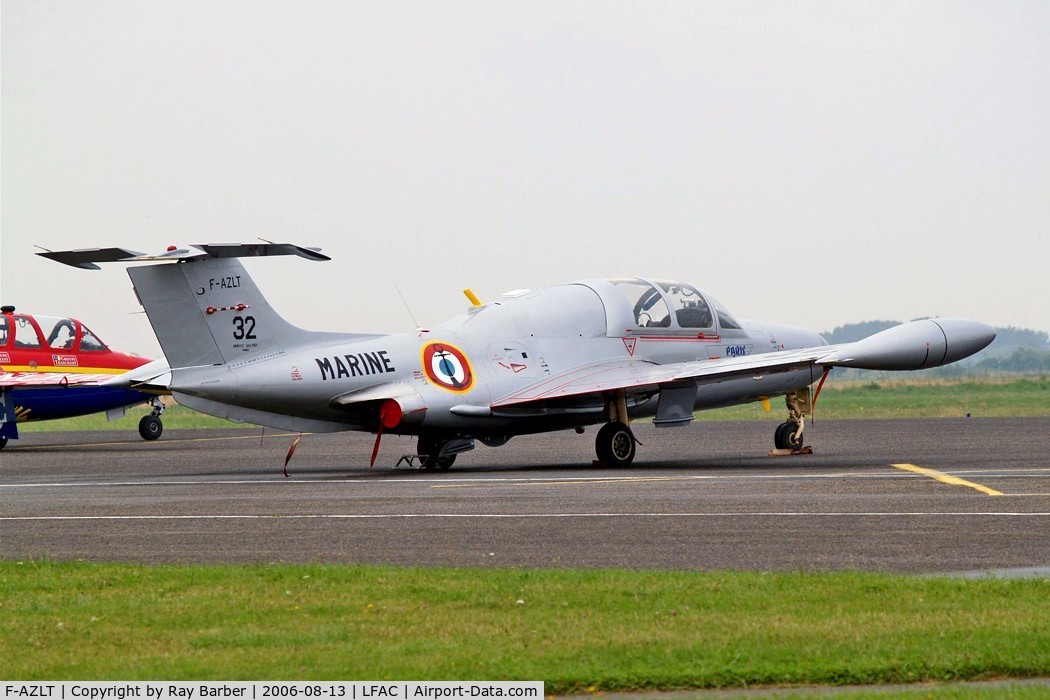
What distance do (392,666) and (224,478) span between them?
15.9m

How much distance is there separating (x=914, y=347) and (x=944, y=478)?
343 cm

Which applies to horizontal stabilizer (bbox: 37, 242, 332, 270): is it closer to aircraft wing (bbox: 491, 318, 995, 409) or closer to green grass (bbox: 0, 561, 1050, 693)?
aircraft wing (bbox: 491, 318, 995, 409)

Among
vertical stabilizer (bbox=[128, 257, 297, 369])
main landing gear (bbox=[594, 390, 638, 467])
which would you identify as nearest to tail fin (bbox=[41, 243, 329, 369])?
vertical stabilizer (bbox=[128, 257, 297, 369])

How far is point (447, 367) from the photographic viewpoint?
903 inches

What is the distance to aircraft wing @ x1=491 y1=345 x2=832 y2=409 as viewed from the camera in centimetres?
2308

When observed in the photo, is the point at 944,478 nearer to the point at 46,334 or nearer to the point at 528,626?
the point at 528,626

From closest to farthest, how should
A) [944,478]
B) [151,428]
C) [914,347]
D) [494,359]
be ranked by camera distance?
1. [944,478]
2. [914,347]
3. [494,359]
4. [151,428]

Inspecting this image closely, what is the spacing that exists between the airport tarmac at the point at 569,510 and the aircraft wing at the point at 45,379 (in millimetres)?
4648

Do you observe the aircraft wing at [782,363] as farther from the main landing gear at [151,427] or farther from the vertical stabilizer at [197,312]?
the main landing gear at [151,427]

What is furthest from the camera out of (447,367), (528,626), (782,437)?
(782,437)

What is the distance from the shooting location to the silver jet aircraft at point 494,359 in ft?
70.6

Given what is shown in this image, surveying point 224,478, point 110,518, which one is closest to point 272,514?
point 110,518

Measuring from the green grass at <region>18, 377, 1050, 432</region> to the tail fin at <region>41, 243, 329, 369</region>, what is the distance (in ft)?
97.1
